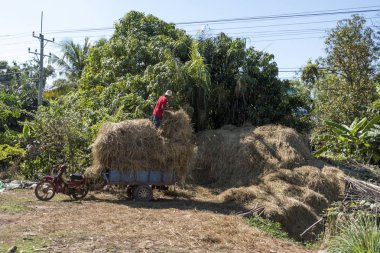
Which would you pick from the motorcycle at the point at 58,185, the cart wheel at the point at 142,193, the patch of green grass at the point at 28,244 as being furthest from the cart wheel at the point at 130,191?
the patch of green grass at the point at 28,244

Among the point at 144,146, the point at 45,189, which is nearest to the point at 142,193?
the point at 144,146

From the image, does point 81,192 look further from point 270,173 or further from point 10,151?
point 270,173

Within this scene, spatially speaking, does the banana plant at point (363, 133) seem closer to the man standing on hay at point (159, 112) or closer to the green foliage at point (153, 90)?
the man standing on hay at point (159, 112)

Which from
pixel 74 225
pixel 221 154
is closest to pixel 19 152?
pixel 221 154

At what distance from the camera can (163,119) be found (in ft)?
41.2

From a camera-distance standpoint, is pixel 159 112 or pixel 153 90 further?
pixel 153 90

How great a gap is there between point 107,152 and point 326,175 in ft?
21.8

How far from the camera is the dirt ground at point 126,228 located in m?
7.23

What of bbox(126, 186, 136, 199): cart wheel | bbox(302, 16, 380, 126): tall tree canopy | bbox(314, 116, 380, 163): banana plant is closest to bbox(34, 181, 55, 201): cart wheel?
bbox(126, 186, 136, 199): cart wheel

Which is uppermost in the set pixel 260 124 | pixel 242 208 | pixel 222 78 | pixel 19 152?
pixel 222 78

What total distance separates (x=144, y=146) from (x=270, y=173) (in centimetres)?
418

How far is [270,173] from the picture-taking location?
13891mm

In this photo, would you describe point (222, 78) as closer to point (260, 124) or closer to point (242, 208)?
point (260, 124)

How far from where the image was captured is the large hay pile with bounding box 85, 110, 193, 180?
39.2 feet
